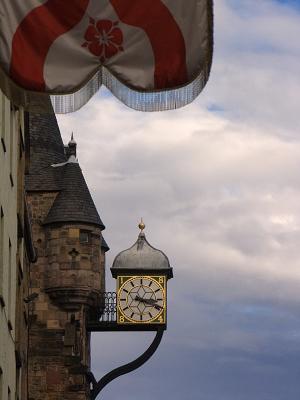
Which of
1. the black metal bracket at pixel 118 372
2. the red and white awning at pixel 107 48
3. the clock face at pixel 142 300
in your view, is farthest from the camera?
the clock face at pixel 142 300

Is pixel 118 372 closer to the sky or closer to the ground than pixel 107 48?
closer to the sky

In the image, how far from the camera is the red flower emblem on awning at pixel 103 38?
41.5 ft

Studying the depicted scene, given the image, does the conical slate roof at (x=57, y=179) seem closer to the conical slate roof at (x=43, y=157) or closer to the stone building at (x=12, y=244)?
the conical slate roof at (x=43, y=157)

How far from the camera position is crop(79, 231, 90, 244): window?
198 ft

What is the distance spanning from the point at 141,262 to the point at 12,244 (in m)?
28.5

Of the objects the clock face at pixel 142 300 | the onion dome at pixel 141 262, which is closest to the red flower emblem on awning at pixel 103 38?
the clock face at pixel 142 300

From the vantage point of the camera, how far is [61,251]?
60.3 meters

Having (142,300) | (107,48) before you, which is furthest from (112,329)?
(107,48)

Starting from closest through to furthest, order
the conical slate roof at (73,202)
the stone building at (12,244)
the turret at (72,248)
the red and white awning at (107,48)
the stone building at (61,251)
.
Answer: the red and white awning at (107,48) → the stone building at (12,244) → the stone building at (61,251) → the turret at (72,248) → the conical slate roof at (73,202)

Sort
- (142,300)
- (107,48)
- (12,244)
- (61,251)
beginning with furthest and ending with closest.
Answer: (142,300)
(61,251)
(12,244)
(107,48)

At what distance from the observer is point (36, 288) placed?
59.6 metres

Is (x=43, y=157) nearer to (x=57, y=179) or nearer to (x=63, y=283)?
(x=57, y=179)

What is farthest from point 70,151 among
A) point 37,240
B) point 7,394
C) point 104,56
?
point 104,56

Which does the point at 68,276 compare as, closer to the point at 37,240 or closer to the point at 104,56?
the point at 37,240
